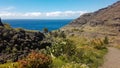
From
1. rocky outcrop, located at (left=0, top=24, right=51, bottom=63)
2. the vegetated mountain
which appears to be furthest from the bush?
the vegetated mountain

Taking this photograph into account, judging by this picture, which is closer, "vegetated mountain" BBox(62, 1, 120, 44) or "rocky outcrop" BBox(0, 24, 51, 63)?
"rocky outcrop" BBox(0, 24, 51, 63)

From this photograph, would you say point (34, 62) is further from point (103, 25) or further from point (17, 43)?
point (103, 25)

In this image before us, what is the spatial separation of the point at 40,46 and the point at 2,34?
4.39m

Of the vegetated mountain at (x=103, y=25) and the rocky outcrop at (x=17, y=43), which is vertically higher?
the rocky outcrop at (x=17, y=43)

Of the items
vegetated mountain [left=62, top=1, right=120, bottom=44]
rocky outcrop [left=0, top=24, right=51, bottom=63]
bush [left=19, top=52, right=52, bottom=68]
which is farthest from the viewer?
vegetated mountain [left=62, top=1, right=120, bottom=44]

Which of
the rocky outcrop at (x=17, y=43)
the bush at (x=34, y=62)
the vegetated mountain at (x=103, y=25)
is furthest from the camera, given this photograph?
the vegetated mountain at (x=103, y=25)

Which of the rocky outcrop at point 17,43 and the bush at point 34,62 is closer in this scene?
the bush at point 34,62

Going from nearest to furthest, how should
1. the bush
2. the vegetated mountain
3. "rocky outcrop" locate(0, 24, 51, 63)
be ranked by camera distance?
1. the bush
2. "rocky outcrop" locate(0, 24, 51, 63)
3. the vegetated mountain

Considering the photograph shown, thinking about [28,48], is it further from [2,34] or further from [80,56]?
[80,56]

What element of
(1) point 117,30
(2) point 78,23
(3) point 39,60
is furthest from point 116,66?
(2) point 78,23

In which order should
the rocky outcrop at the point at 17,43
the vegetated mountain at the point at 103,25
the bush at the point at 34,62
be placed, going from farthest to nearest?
the vegetated mountain at the point at 103,25
the rocky outcrop at the point at 17,43
the bush at the point at 34,62

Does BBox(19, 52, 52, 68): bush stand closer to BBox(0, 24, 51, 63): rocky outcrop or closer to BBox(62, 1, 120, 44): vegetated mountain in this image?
BBox(0, 24, 51, 63): rocky outcrop

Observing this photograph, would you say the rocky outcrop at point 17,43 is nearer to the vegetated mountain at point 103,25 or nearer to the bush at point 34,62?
the bush at point 34,62

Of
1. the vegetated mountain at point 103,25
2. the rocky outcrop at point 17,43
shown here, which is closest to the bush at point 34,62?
the rocky outcrop at point 17,43
